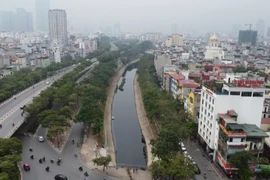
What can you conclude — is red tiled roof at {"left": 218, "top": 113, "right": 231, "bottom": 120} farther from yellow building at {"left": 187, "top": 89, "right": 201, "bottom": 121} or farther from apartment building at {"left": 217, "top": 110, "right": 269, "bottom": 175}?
yellow building at {"left": 187, "top": 89, "right": 201, "bottom": 121}

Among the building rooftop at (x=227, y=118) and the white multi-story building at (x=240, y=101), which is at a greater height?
the white multi-story building at (x=240, y=101)

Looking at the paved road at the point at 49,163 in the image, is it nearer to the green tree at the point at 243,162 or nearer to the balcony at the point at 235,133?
the green tree at the point at 243,162

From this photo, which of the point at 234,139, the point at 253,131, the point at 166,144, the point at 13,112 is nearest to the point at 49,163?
the point at 166,144

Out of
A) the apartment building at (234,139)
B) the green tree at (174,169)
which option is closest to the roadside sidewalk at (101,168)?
the green tree at (174,169)

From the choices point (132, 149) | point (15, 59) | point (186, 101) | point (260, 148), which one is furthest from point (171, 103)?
point (15, 59)

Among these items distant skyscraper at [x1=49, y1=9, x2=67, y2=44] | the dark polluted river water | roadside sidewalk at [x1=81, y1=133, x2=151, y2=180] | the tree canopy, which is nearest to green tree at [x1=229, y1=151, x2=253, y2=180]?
roadside sidewalk at [x1=81, y1=133, x2=151, y2=180]

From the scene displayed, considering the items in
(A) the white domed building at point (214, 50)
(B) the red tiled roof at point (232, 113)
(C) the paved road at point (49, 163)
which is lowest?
(C) the paved road at point (49, 163)
